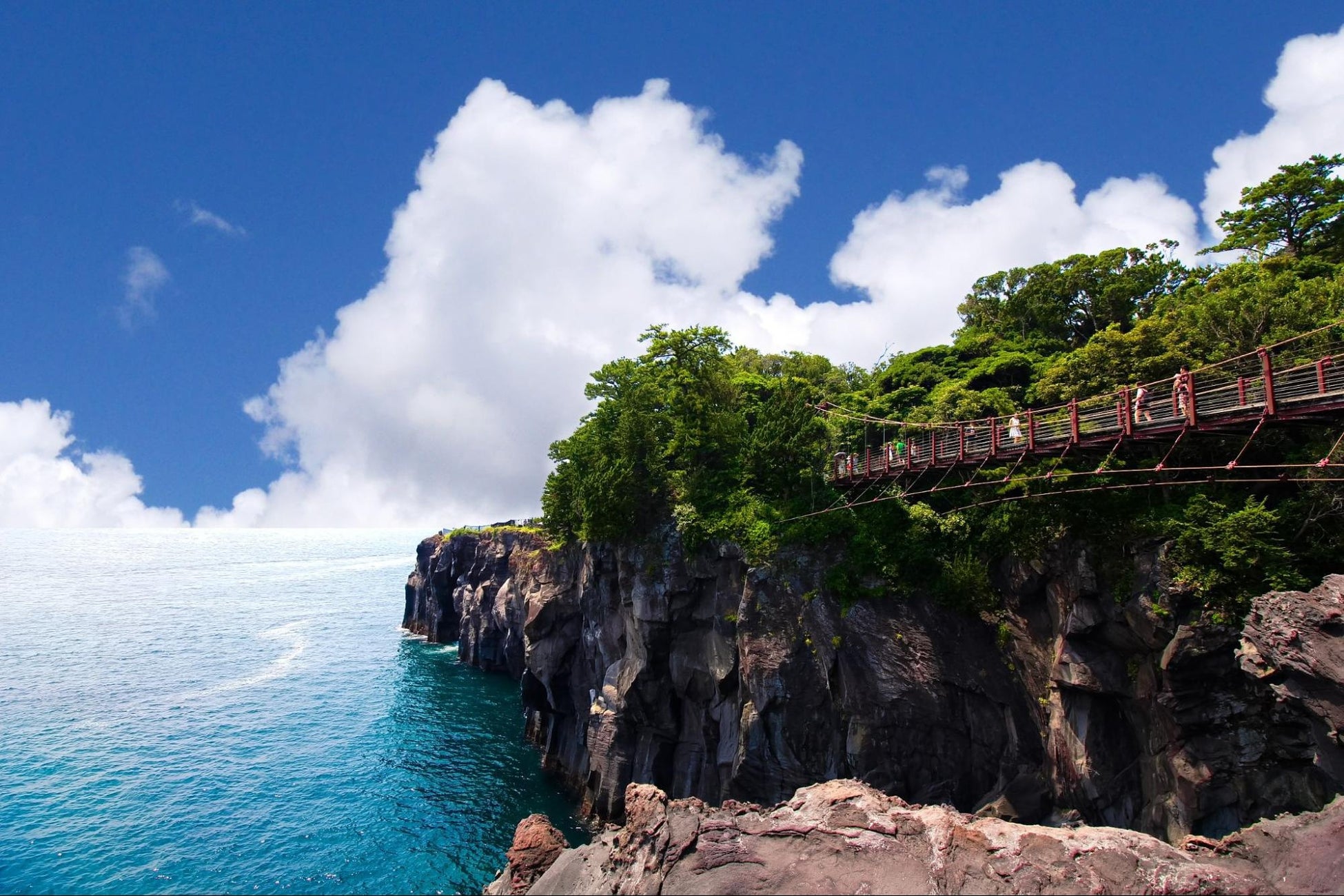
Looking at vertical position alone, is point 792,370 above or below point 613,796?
above

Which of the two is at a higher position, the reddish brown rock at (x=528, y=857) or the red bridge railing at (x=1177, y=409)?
the red bridge railing at (x=1177, y=409)

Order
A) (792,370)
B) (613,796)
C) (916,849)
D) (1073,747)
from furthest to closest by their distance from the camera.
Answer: (792,370)
(613,796)
(1073,747)
(916,849)

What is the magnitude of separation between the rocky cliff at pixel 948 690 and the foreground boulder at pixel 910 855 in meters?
4.84

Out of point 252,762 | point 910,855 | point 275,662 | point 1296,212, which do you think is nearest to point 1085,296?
point 1296,212

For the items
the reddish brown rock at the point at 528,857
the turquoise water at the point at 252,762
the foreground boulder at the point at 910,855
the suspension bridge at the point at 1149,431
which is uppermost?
the suspension bridge at the point at 1149,431

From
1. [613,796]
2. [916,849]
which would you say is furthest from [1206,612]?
[613,796]

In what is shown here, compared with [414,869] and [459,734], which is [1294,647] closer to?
[414,869]

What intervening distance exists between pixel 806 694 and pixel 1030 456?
49.9ft

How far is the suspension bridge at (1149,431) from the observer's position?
57.1 ft

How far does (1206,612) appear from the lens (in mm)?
20016

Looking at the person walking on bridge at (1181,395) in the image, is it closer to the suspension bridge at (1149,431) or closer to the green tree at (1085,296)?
the suspension bridge at (1149,431)

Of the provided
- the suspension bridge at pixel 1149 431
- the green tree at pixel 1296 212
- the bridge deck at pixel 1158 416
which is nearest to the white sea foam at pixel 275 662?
the suspension bridge at pixel 1149 431

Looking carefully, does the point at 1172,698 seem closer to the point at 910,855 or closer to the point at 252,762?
the point at 910,855

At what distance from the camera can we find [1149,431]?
20672mm
